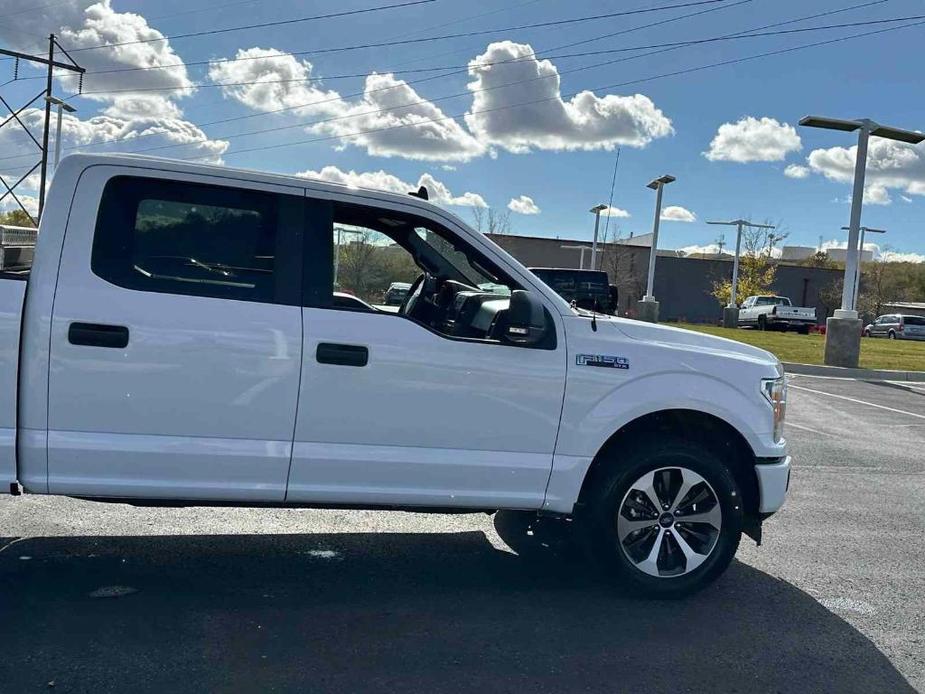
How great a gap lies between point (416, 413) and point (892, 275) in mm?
83201

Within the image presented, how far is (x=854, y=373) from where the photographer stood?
18.8 m

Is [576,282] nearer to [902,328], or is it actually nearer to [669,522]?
[669,522]

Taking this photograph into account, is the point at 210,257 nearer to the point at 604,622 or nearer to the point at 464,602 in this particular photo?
the point at 464,602

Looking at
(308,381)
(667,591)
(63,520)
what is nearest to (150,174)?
(308,381)

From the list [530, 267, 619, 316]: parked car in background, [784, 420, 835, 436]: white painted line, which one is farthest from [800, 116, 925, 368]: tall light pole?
[784, 420, 835, 436]: white painted line

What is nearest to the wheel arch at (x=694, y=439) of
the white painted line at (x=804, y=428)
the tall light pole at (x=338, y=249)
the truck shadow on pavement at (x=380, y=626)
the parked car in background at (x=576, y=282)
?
the truck shadow on pavement at (x=380, y=626)

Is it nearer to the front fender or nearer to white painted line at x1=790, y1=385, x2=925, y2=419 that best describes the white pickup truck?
the front fender

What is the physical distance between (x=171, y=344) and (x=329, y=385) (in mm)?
734

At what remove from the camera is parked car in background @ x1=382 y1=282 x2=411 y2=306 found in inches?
189

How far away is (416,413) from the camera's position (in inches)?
161

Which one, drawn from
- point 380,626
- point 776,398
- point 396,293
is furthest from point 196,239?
point 776,398

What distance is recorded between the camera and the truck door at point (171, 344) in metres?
3.79

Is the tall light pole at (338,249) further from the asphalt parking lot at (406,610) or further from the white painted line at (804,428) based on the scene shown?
the white painted line at (804,428)

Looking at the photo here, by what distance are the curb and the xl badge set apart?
618 inches
